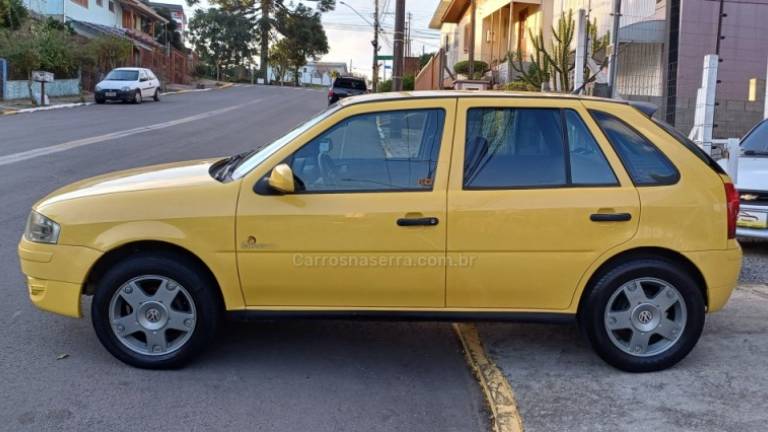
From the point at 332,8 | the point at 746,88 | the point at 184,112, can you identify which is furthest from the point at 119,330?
the point at 332,8

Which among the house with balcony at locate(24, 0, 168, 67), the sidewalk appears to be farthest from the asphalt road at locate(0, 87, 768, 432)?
the house with balcony at locate(24, 0, 168, 67)

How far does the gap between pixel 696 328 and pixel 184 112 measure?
24406mm

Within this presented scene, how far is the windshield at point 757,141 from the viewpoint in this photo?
884 cm

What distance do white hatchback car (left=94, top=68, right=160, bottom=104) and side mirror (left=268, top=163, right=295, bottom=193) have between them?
1108 inches

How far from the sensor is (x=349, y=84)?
1309 inches

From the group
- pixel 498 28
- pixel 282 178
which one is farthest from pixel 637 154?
pixel 498 28

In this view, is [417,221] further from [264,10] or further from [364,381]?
[264,10]

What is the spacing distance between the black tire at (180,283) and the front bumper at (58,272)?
0.13m

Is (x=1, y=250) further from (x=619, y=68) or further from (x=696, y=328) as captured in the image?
(x=619, y=68)

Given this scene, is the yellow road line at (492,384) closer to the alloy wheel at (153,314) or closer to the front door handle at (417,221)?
the front door handle at (417,221)

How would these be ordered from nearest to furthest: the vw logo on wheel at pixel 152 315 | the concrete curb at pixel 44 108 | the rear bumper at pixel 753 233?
the vw logo on wheel at pixel 152 315, the rear bumper at pixel 753 233, the concrete curb at pixel 44 108

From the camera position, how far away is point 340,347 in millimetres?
5059

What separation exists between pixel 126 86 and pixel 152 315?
28083mm

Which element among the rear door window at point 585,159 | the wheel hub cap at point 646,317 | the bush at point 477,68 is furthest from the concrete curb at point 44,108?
the wheel hub cap at point 646,317
